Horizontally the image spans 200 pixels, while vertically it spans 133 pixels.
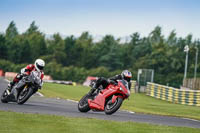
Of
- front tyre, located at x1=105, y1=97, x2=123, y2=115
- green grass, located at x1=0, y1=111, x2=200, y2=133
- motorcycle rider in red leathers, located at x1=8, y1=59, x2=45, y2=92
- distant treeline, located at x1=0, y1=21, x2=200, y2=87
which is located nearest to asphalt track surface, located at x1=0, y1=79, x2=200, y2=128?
front tyre, located at x1=105, y1=97, x2=123, y2=115

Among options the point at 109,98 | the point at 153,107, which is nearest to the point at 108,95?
the point at 109,98

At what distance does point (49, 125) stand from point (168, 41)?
394ft

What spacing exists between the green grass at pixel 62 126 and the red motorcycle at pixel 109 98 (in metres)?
2.20

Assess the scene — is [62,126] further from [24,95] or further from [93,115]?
[24,95]

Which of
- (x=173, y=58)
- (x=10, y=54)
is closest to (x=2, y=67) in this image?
(x=10, y=54)

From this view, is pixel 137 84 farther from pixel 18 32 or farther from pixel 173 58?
pixel 18 32

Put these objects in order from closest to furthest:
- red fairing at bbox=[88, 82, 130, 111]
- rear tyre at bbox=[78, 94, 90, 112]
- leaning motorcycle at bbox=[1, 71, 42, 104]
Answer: red fairing at bbox=[88, 82, 130, 111] < rear tyre at bbox=[78, 94, 90, 112] < leaning motorcycle at bbox=[1, 71, 42, 104]

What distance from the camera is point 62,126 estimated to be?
9969 mm

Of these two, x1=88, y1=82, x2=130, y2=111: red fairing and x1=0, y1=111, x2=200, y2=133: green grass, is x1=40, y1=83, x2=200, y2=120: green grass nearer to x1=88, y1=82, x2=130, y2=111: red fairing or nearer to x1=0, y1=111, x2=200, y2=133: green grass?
x1=88, y1=82, x2=130, y2=111: red fairing

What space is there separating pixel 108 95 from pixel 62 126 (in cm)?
406

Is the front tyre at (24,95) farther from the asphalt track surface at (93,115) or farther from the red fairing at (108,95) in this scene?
the red fairing at (108,95)

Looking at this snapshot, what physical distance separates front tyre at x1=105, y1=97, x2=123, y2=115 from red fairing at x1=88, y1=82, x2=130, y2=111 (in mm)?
112

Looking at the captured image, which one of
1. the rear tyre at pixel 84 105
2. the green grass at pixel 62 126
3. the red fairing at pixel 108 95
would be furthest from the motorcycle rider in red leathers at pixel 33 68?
the green grass at pixel 62 126

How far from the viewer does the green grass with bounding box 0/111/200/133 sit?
363 inches
